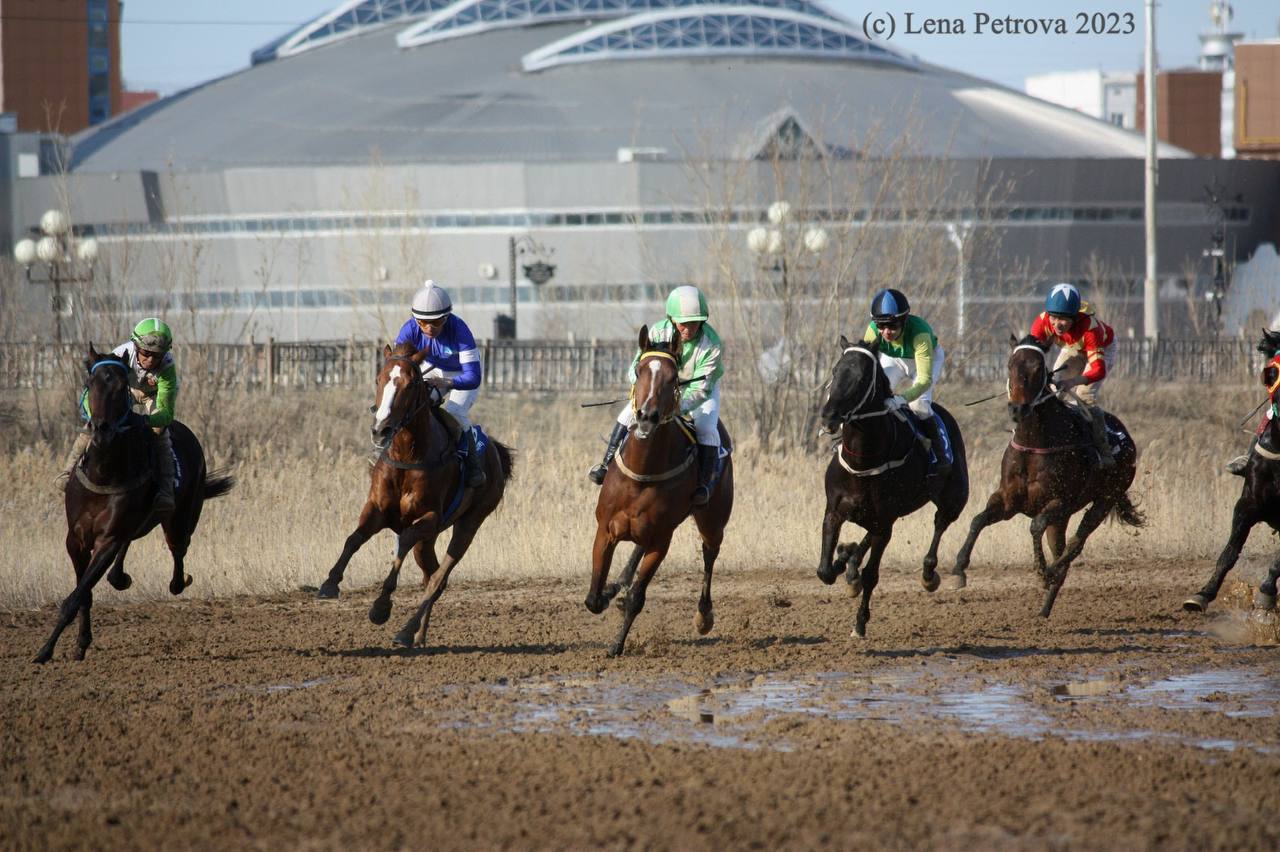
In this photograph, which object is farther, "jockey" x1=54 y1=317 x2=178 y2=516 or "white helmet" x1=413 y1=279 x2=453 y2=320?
"white helmet" x1=413 y1=279 x2=453 y2=320

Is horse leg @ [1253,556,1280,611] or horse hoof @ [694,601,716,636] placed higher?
horse leg @ [1253,556,1280,611]

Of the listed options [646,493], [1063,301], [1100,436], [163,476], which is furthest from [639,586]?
[1063,301]

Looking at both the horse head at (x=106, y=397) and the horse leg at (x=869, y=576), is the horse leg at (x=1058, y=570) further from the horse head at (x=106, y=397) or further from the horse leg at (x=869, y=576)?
the horse head at (x=106, y=397)

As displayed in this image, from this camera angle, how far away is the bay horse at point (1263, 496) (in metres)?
12.8

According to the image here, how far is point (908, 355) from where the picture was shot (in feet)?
43.4

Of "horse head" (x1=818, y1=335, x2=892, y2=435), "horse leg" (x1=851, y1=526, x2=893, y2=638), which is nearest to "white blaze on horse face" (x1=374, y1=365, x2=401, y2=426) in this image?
"horse head" (x1=818, y1=335, x2=892, y2=435)

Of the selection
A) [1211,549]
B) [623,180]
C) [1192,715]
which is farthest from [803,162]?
[623,180]

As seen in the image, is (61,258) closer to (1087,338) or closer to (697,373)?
(697,373)

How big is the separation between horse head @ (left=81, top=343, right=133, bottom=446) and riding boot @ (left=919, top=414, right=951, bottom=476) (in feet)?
21.2

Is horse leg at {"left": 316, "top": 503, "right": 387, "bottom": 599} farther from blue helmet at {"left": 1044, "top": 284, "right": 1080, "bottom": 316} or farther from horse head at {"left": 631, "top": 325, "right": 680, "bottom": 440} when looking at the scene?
blue helmet at {"left": 1044, "top": 284, "right": 1080, "bottom": 316}

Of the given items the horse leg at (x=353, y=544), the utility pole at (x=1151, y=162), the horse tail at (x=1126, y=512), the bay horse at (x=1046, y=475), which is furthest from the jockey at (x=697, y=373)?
the utility pole at (x=1151, y=162)

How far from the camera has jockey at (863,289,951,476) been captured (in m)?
12.9

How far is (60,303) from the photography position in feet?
81.8

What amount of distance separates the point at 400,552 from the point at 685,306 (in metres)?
2.78
